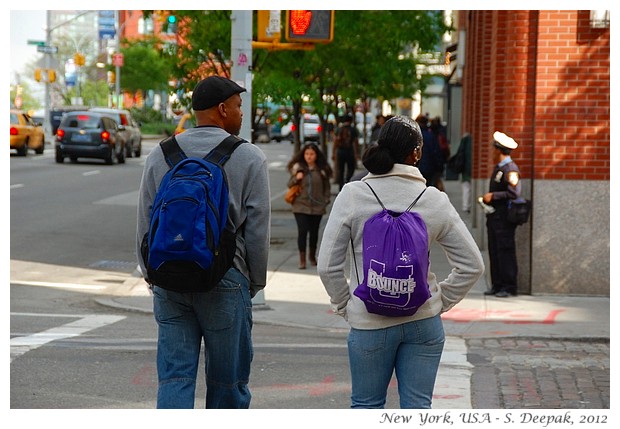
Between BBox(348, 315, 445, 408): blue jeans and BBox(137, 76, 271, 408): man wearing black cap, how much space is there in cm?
58

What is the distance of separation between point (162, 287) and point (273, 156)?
4696cm

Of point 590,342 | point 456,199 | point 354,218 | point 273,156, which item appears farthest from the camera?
point 273,156

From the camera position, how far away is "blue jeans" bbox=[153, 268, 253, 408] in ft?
16.4

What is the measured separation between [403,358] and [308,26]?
8415mm

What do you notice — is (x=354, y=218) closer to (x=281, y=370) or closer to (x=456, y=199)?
(x=281, y=370)

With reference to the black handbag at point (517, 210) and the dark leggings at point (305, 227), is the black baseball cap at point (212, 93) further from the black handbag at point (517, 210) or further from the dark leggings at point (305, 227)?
the dark leggings at point (305, 227)

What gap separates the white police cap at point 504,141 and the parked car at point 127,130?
28.9 m

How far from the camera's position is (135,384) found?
8023 mm

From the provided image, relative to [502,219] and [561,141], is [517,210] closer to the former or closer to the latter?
[502,219]

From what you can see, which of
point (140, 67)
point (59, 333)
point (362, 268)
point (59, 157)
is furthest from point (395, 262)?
point (140, 67)

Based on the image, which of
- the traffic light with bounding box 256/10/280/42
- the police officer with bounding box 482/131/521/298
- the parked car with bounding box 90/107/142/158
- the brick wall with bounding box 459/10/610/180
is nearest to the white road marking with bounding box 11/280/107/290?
the traffic light with bounding box 256/10/280/42

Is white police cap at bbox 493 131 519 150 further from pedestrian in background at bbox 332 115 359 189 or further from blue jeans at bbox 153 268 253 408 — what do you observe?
pedestrian in background at bbox 332 115 359 189

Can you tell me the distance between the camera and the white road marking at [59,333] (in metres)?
9.30

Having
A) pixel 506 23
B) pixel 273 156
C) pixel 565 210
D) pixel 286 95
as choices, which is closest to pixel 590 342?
pixel 565 210
